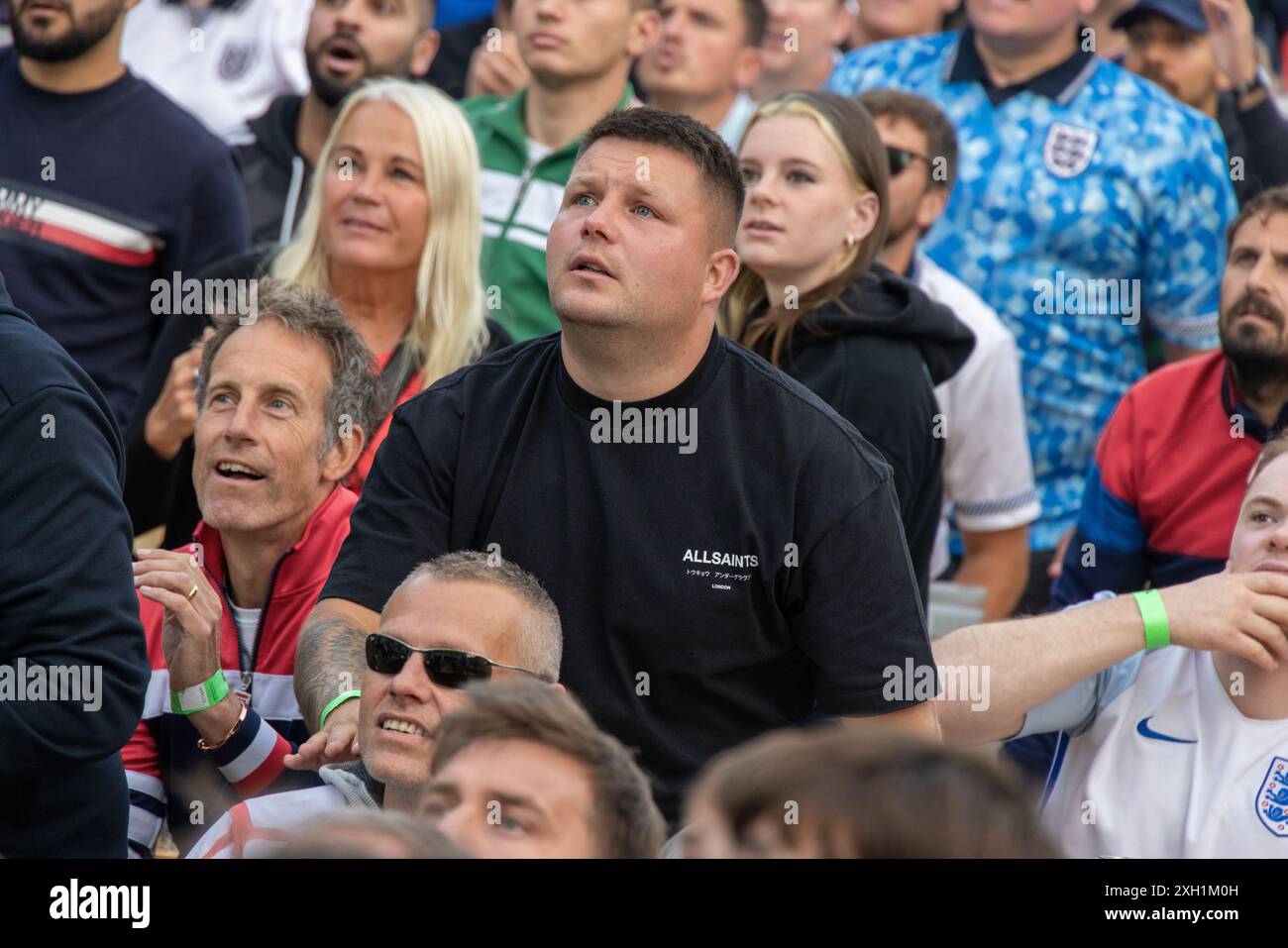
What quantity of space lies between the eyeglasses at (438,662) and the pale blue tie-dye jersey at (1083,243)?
304cm

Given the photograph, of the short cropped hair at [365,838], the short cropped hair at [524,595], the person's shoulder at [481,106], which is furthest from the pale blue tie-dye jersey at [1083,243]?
the short cropped hair at [365,838]

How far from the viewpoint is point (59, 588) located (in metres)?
2.84

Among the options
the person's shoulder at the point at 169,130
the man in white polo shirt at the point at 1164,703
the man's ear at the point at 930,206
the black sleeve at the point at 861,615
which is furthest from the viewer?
the man's ear at the point at 930,206

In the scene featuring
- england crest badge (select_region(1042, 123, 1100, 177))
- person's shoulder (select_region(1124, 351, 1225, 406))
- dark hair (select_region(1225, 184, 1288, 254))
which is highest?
england crest badge (select_region(1042, 123, 1100, 177))

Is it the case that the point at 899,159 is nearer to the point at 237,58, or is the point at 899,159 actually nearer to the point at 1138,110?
the point at 1138,110

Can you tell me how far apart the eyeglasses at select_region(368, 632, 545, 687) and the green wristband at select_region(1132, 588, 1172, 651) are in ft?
4.44

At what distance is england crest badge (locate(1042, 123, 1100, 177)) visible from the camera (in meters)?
5.68

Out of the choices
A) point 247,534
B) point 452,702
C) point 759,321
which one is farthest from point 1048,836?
point 759,321

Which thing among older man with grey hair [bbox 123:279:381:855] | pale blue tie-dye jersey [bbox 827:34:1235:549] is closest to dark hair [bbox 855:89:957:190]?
pale blue tie-dye jersey [bbox 827:34:1235:549]

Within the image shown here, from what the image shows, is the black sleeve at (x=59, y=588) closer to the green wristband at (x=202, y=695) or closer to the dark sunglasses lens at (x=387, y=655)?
the dark sunglasses lens at (x=387, y=655)

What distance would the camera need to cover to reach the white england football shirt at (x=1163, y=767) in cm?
346

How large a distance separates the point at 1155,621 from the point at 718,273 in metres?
1.09

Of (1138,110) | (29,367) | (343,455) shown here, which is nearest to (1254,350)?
(1138,110)

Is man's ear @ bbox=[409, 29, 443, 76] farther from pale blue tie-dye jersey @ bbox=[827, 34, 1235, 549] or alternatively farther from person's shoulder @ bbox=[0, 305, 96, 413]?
person's shoulder @ bbox=[0, 305, 96, 413]
